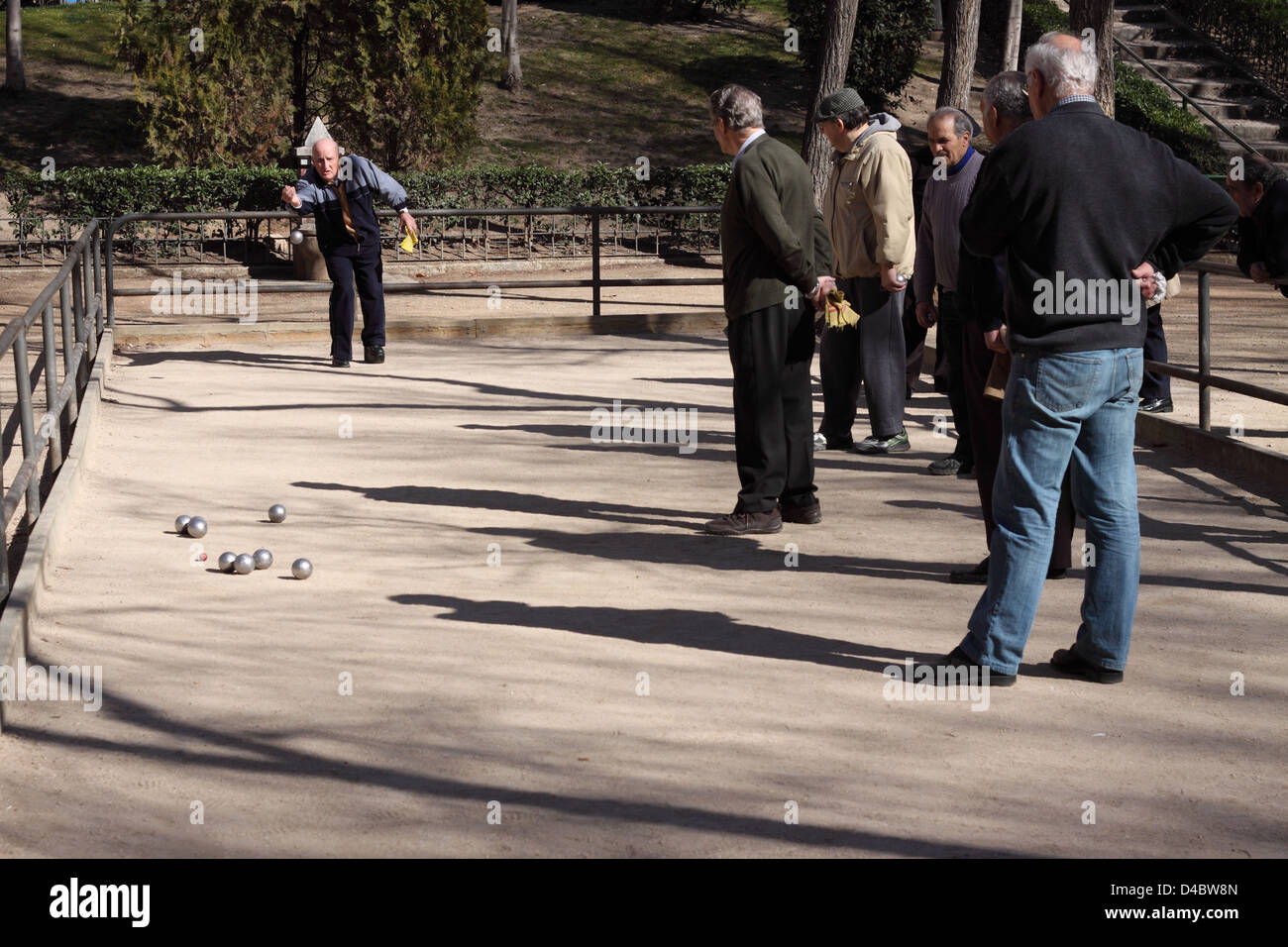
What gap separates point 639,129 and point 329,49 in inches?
342

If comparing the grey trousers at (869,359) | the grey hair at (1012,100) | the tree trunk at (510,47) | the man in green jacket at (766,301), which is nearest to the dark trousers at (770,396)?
the man in green jacket at (766,301)

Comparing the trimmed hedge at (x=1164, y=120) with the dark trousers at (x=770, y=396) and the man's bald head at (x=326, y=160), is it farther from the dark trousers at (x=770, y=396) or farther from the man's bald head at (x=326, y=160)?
the dark trousers at (x=770, y=396)

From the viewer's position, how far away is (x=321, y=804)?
4.04 m

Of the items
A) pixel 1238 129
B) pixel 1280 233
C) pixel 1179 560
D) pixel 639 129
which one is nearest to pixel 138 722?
pixel 1179 560

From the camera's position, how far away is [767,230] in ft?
22.5

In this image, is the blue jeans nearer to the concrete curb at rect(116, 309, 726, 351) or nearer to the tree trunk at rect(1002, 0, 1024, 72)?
the concrete curb at rect(116, 309, 726, 351)

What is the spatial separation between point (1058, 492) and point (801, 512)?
2.66m

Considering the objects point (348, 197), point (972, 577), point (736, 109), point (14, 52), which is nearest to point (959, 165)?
point (736, 109)

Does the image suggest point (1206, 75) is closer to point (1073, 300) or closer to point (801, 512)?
point (801, 512)

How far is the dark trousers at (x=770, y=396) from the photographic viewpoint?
7086mm

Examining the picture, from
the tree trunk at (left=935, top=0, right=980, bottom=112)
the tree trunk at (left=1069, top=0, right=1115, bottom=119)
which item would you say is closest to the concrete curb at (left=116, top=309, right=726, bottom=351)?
the tree trunk at (left=1069, top=0, right=1115, bottom=119)

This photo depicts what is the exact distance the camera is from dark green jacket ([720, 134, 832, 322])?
6.87 meters

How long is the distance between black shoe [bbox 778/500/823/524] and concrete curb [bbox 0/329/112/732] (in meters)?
3.18

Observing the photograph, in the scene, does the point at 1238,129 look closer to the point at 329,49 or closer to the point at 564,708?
the point at 329,49
